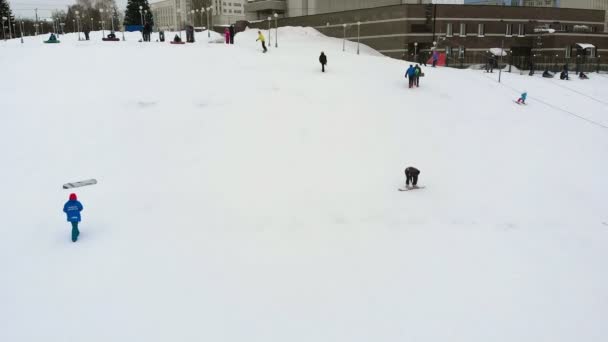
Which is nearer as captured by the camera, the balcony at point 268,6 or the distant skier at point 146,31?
the distant skier at point 146,31

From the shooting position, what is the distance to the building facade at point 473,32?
4428 cm

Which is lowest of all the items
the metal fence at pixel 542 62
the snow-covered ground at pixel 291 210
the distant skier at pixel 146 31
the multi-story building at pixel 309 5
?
the snow-covered ground at pixel 291 210

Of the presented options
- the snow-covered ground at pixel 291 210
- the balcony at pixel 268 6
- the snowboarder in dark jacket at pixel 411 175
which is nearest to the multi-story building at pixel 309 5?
the balcony at pixel 268 6

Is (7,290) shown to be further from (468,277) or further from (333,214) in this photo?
(468,277)

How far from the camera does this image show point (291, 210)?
1203cm

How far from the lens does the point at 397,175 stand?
14.8 meters

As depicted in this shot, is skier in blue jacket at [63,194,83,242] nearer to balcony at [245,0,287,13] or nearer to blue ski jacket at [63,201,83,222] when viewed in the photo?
blue ski jacket at [63,201,83,222]

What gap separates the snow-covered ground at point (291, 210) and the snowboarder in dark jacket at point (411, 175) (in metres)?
0.49

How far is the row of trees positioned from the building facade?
25979 millimetres

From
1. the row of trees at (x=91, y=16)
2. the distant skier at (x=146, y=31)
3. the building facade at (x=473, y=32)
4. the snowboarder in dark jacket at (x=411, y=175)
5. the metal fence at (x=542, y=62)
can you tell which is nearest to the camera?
the snowboarder in dark jacket at (x=411, y=175)

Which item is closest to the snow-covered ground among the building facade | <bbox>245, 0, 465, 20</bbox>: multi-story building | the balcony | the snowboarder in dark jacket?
the snowboarder in dark jacket

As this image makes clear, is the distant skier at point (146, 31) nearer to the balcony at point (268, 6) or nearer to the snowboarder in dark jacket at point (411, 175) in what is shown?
the snowboarder in dark jacket at point (411, 175)

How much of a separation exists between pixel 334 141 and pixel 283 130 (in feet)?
7.14

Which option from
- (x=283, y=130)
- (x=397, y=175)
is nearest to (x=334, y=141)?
(x=283, y=130)
